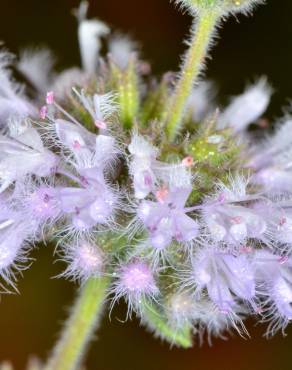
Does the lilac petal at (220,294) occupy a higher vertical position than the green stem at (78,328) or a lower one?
higher

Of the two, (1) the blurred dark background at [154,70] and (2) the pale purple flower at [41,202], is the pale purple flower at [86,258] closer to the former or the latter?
(2) the pale purple flower at [41,202]

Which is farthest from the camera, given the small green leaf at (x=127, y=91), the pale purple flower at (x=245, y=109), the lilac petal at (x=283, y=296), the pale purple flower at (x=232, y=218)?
the pale purple flower at (x=245, y=109)

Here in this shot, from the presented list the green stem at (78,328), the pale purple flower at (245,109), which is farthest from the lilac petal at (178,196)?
the pale purple flower at (245,109)

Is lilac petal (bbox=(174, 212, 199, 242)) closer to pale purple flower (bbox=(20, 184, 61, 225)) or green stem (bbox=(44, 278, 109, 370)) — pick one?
pale purple flower (bbox=(20, 184, 61, 225))

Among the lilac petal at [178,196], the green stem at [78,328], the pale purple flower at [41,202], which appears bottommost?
the green stem at [78,328]

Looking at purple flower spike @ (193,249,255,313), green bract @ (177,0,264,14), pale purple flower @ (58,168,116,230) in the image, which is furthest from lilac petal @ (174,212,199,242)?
green bract @ (177,0,264,14)

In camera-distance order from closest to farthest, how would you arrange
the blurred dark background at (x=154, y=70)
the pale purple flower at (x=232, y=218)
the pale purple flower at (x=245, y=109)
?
the pale purple flower at (x=232, y=218), the pale purple flower at (x=245, y=109), the blurred dark background at (x=154, y=70)

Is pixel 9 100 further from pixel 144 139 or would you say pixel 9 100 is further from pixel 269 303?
pixel 269 303
